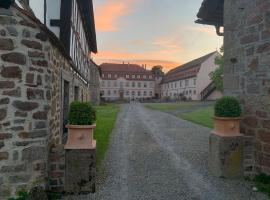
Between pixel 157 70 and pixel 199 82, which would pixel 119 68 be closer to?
pixel 157 70

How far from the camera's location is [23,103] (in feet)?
15.5

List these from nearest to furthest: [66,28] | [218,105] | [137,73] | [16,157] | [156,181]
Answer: [16,157] < [156,181] < [218,105] < [66,28] < [137,73]

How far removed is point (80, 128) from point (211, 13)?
5752mm

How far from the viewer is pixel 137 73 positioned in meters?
76.3

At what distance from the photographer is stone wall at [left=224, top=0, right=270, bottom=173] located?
5695 mm

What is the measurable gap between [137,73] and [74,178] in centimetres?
7170

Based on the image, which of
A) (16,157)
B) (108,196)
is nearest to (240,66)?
(108,196)

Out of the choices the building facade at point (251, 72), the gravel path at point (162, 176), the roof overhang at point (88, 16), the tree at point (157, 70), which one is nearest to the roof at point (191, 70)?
the tree at point (157, 70)

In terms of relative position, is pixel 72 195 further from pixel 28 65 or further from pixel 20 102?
pixel 28 65

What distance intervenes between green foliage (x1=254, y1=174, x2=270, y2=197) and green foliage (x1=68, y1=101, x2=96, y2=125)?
348 cm

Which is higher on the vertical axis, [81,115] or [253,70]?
[253,70]

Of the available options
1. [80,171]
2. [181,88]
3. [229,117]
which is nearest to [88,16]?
[229,117]

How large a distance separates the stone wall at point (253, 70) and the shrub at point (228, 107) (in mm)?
301

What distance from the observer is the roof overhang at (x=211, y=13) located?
27.2 ft
